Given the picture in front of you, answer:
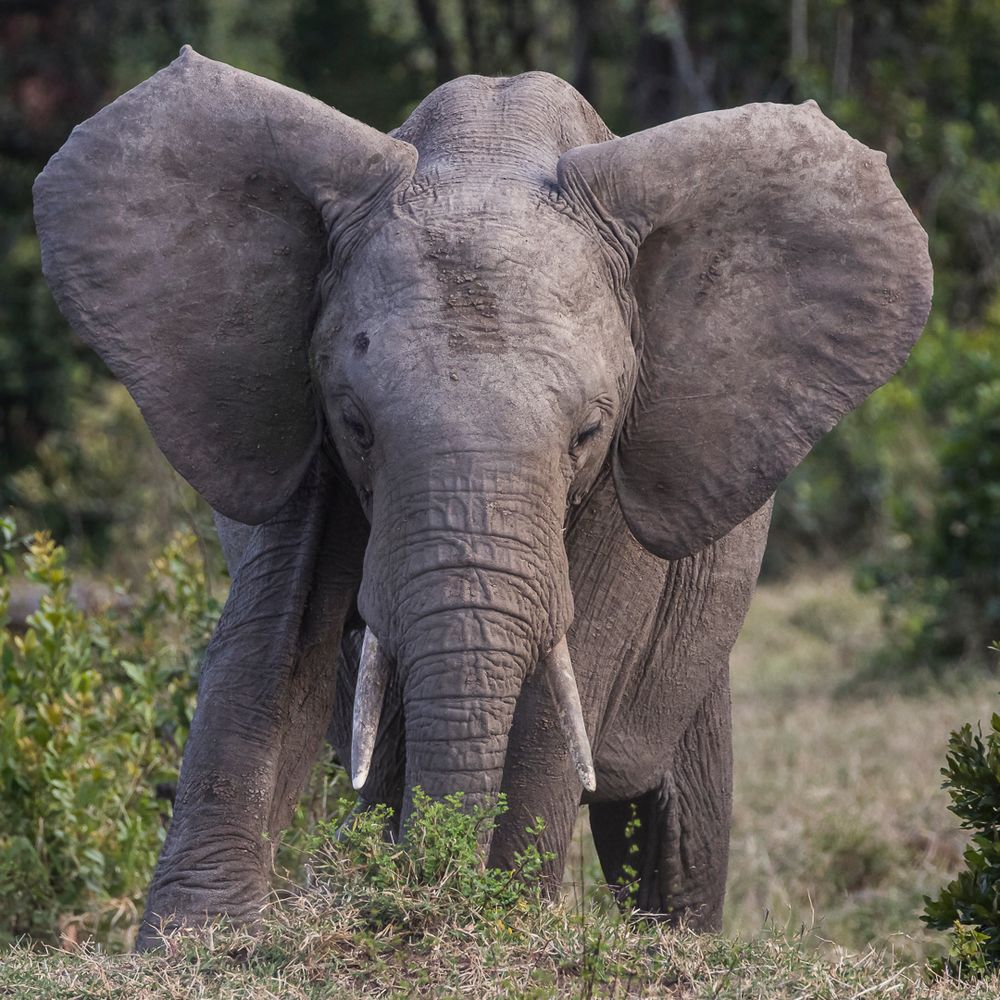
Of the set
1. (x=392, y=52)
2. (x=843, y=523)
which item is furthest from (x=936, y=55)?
(x=392, y=52)

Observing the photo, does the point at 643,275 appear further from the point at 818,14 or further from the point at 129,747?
the point at 818,14

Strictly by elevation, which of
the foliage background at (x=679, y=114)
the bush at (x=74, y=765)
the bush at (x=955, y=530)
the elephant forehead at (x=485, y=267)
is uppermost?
the foliage background at (x=679, y=114)

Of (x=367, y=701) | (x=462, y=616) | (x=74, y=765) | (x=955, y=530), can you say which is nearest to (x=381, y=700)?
(x=367, y=701)

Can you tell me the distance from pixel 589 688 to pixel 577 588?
223mm

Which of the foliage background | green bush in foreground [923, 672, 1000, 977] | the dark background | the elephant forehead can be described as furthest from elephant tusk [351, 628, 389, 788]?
the dark background

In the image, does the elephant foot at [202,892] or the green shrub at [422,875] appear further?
the elephant foot at [202,892]

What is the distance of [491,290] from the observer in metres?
3.68

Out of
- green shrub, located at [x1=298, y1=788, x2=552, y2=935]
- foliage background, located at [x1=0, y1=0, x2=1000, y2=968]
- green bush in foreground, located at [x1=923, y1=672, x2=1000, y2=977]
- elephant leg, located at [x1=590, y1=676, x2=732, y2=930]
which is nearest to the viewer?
green shrub, located at [x1=298, y1=788, x2=552, y2=935]

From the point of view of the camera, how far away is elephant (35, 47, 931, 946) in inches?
150

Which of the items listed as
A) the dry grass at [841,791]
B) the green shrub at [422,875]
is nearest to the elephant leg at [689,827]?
the dry grass at [841,791]

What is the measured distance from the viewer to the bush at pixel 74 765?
5117 mm

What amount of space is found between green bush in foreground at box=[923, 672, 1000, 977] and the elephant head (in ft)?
2.31

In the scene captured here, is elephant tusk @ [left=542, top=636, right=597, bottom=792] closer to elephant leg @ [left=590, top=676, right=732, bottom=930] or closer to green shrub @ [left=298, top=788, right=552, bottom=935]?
green shrub @ [left=298, top=788, right=552, bottom=935]

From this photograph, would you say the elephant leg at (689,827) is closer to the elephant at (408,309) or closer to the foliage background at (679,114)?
the elephant at (408,309)
